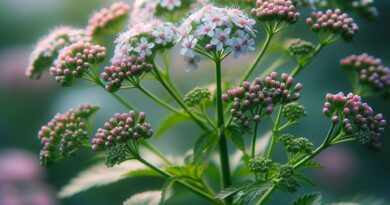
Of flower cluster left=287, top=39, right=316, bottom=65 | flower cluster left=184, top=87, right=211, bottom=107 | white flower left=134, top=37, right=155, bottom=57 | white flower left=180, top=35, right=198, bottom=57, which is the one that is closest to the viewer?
white flower left=180, top=35, right=198, bottom=57

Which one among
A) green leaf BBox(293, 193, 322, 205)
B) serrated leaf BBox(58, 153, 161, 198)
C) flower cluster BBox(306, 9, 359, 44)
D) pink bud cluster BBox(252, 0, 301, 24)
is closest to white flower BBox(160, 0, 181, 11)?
pink bud cluster BBox(252, 0, 301, 24)

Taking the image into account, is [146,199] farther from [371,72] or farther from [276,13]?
[371,72]

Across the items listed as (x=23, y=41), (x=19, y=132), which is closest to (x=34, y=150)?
(x=19, y=132)

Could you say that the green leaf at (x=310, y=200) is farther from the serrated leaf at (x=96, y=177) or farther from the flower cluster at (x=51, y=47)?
the flower cluster at (x=51, y=47)

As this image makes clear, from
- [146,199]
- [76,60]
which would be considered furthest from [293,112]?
[76,60]

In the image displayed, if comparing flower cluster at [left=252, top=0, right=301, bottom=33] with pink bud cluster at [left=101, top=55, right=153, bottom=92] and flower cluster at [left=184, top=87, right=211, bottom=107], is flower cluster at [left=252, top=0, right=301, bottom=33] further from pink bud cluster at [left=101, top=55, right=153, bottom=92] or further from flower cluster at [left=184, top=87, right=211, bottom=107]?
pink bud cluster at [left=101, top=55, right=153, bottom=92]

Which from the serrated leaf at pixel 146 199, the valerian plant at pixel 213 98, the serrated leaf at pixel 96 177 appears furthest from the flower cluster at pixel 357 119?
the serrated leaf at pixel 96 177

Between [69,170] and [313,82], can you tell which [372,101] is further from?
[69,170]
